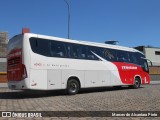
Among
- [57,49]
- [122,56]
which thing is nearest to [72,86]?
[57,49]

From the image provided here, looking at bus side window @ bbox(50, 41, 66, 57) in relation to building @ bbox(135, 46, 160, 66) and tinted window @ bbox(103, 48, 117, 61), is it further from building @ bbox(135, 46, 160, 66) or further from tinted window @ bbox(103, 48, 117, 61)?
building @ bbox(135, 46, 160, 66)

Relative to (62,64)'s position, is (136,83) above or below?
below

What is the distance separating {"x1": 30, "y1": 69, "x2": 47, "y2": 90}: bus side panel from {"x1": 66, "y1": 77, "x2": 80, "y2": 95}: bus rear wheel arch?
194cm

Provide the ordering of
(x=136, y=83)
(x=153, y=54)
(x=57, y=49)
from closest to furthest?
(x=57, y=49) < (x=136, y=83) < (x=153, y=54)

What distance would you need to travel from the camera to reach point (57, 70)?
16.6 m

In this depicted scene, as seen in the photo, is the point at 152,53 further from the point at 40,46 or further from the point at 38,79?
the point at 38,79

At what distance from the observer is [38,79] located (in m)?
15.4

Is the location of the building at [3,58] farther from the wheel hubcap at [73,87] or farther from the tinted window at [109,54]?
the wheel hubcap at [73,87]

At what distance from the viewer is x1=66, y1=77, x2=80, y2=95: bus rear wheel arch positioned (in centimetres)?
1723

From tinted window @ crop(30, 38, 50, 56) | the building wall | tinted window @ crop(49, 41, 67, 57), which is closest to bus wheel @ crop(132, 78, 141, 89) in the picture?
tinted window @ crop(49, 41, 67, 57)

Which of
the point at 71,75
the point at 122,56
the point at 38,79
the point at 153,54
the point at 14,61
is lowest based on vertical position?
the point at 38,79

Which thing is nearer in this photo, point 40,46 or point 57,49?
point 40,46

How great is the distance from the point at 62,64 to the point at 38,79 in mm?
2057

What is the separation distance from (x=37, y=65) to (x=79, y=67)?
11.4 feet
